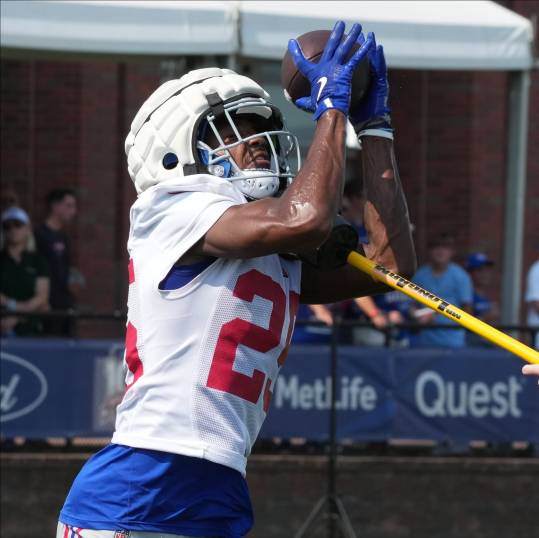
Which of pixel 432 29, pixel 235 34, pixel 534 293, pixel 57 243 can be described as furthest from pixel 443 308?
pixel 534 293

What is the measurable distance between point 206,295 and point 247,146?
17.1 inches

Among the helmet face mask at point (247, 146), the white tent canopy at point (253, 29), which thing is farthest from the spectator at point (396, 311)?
the helmet face mask at point (247, 146)

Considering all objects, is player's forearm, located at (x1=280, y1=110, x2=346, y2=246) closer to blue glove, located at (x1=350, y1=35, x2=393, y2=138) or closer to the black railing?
blue glove, located at (x1=350, y1=35, x2=393, y2=138)

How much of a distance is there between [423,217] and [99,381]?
5.01m

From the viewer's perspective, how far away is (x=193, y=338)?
3.45 m

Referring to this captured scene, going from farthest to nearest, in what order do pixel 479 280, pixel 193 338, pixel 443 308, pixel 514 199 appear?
1. pixel 479 280
2. pixel 514 199
3. pixel 443 308
4. pixel 193 338

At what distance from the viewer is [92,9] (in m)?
8.42

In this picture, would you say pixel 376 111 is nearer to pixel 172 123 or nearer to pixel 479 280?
pixel 172 123

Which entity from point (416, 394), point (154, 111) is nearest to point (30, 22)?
point (416, 394)

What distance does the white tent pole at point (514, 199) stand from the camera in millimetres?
9266

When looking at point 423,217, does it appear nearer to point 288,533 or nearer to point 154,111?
point 288,533

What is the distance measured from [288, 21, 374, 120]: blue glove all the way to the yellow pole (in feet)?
1.50

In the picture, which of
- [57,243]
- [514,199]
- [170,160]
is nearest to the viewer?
[170,160]

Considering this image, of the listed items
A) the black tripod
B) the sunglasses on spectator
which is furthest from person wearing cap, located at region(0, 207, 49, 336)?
the black tripod
